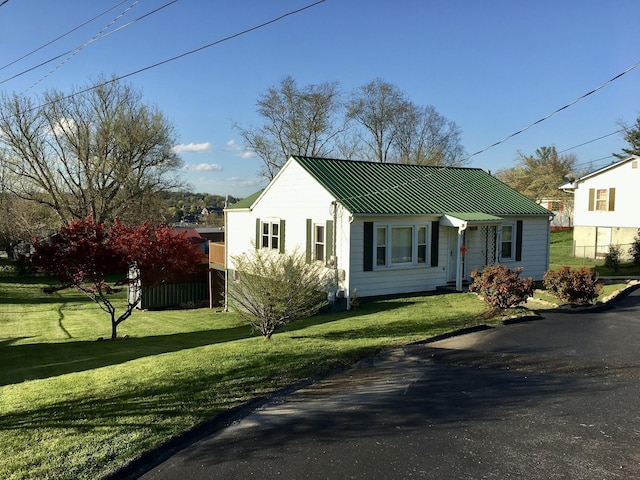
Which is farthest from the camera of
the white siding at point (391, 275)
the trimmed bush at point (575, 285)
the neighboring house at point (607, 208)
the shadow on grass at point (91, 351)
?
the neighboring house at point (607, 208)

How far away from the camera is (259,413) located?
6.08 metres

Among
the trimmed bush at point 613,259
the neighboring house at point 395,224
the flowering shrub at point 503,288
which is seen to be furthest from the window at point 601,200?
the flowering shrub at point 503,288

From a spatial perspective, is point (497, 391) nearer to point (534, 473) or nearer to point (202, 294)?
point (534, 473)

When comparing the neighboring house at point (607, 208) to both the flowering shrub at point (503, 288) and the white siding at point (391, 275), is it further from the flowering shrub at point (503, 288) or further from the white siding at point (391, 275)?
the flowering shrub at point (503, 288)

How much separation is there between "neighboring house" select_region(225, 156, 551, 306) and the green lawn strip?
4.73 feet

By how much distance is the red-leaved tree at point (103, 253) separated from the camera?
50.1 feet

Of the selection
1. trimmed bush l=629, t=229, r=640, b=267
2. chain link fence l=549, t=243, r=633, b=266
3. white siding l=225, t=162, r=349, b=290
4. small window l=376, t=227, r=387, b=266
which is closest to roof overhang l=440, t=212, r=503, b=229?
small window l=376, t=227, r=387, b=266

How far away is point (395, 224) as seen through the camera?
16.4 m

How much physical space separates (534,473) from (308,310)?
6984mm

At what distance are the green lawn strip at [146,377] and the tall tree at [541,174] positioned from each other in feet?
152

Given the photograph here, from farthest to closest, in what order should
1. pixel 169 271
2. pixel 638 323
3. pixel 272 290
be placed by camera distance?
pixel 169 271, pixel 638 323, pixel 272 290

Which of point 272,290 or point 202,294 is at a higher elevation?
point 272,290

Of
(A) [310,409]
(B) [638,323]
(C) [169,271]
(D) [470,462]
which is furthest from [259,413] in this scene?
(C) [169,271]

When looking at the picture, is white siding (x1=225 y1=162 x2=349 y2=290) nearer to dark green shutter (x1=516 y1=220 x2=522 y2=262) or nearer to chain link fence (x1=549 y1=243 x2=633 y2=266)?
dark green shutter (x1=516 y1=220 x2=522 y2=262)
